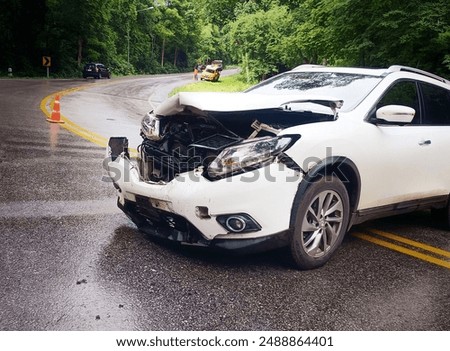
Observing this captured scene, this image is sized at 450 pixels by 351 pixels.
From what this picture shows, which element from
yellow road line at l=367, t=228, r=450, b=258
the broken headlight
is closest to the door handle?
yellow road line at l=367, t=228, r=450, b=258

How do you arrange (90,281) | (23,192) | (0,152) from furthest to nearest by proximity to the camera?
1. (0,152)
2. (23,192)
3. (90,281)

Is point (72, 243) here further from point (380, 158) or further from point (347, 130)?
point (380, 158)

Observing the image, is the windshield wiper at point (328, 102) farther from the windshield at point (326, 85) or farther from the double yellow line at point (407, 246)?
the double yellow line at point (407, 246)

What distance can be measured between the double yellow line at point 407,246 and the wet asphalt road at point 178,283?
4.3 inches

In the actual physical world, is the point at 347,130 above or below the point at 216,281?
above

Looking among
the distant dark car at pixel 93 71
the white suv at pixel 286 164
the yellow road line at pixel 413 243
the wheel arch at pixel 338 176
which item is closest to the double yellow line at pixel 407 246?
the yellow road line at pixel 413 243

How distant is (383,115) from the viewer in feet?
12.1

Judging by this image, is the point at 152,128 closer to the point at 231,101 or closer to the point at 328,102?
the point at 231,101

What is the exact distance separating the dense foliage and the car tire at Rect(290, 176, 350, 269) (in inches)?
250

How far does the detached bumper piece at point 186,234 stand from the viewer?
10.5ft

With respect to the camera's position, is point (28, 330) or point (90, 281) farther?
point (90, 281)

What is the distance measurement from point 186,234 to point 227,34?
39.8 metres

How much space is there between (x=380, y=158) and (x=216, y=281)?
179cm

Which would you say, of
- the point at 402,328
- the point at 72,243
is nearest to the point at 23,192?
the point at 72,243
